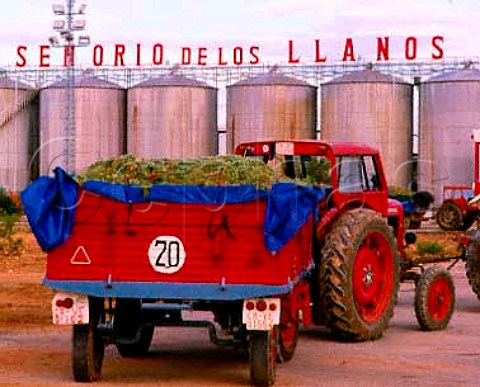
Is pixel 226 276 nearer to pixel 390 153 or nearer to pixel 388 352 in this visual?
pixel 388 352

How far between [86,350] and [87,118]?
51863mm

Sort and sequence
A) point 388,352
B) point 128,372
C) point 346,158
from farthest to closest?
point 346,158 → point 388,352 → point 128,372

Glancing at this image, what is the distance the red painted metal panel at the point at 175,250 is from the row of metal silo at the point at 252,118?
44709 mm

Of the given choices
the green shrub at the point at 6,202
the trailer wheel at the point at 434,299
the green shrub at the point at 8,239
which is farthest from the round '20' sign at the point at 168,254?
the green shrub at the point at 6,202

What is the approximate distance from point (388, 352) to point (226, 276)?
3530 millimetres

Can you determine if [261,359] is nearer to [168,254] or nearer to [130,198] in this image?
[168,254]

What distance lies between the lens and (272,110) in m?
61.1

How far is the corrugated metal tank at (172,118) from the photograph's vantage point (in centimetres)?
6103

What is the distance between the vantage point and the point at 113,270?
11727 millimetres

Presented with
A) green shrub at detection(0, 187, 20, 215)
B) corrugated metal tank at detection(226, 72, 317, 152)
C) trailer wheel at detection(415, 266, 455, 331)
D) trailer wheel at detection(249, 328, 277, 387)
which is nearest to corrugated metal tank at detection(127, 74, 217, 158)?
corrugated metal tank at detection(226, 72, 317, 152)

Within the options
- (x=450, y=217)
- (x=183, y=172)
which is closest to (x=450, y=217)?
(x=450, y=217)

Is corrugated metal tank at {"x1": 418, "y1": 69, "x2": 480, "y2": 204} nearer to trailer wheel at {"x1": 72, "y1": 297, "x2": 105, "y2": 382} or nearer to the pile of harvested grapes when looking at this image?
the pile of harvested grapes

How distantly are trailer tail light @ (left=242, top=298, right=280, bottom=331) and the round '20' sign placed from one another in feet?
2.61

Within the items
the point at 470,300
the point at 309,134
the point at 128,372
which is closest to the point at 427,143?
the point at 309,134
